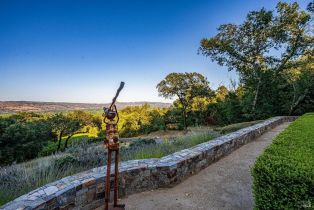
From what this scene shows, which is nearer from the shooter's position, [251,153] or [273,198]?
[273,198]

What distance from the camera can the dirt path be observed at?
3.08 metres

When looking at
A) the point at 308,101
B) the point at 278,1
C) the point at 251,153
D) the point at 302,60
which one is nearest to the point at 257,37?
the point at 278,1

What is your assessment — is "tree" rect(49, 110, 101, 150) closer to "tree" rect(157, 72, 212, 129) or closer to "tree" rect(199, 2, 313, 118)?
"tree" rect(157, 72, 212, 129)

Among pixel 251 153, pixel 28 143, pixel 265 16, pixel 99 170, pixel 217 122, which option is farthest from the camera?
pixel 217 122

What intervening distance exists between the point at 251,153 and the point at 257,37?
10.7 m

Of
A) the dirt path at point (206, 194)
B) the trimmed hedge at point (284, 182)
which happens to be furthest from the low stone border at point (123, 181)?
the trimmed hedge at point (284, 182)

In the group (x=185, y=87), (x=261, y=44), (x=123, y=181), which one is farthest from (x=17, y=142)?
(x=261, y=44)

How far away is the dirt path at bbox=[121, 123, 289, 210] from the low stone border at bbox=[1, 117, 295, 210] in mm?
151

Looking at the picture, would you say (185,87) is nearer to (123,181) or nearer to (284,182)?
(123,181)

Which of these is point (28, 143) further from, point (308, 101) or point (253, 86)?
point (308, 101)

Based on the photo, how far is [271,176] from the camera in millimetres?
2088

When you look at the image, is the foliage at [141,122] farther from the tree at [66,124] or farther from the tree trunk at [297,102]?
Result: the tree trunk at [297,102]

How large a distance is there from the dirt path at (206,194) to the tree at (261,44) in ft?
37.8

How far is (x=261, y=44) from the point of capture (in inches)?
559
